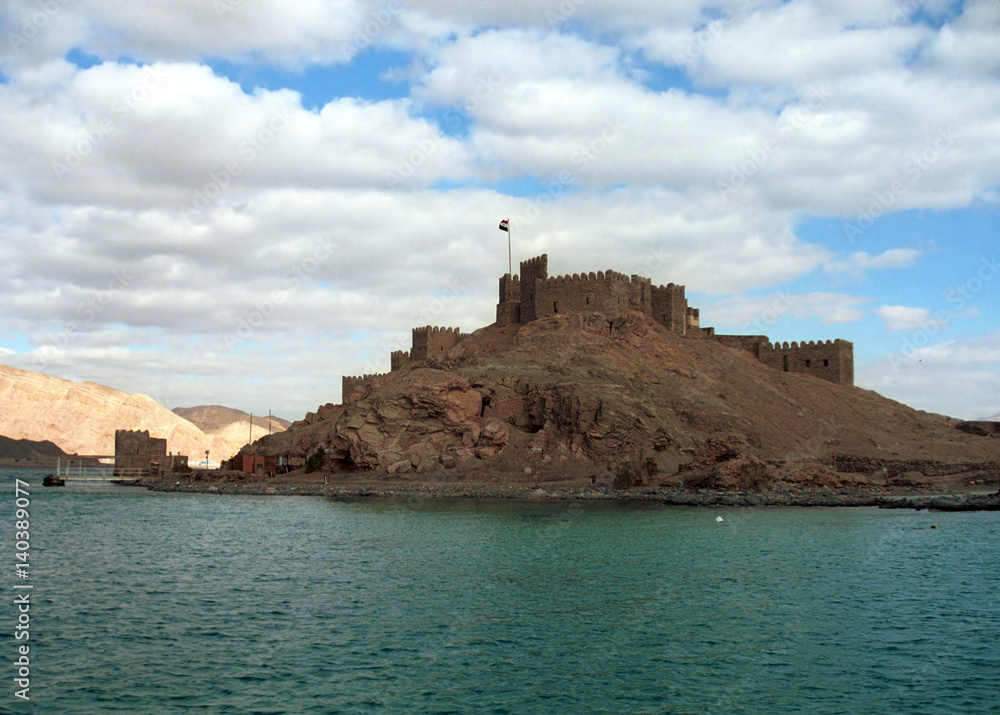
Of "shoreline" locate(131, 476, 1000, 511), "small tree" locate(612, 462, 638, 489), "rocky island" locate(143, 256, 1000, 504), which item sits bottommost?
"shoreline" locate(131, 476, 1000, 511)

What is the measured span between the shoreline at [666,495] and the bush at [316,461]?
19.4 feet

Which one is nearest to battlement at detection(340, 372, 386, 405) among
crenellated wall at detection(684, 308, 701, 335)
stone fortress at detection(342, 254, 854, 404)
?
stone fortress at detection(342, 254, 854, 404)

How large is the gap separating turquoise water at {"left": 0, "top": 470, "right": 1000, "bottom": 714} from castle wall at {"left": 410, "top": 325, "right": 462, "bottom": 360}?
135 feet

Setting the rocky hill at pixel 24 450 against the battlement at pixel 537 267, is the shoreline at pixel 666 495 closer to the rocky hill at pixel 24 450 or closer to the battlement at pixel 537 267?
the battlement at pixel 537 267

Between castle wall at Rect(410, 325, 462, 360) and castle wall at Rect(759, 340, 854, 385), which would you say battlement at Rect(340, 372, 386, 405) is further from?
castle wall at Rect(759, 340, 854, 385)

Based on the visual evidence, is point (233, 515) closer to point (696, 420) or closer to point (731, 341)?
point (696, 420)

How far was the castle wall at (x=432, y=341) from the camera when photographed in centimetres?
7825

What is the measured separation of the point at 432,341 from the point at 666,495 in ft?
111

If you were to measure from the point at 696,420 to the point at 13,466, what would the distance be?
154923 mm

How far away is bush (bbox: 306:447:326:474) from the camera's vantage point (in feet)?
224

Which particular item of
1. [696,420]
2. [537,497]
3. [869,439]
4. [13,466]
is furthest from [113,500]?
[13,466]

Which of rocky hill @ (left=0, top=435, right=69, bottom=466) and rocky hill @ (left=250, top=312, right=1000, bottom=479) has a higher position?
rocky hill @ (left=250, top=312, right=1000, bottom=479)

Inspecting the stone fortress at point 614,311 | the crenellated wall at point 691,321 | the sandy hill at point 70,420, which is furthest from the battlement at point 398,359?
the sandy hill at point 70,420

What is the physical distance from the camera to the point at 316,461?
6838cm
